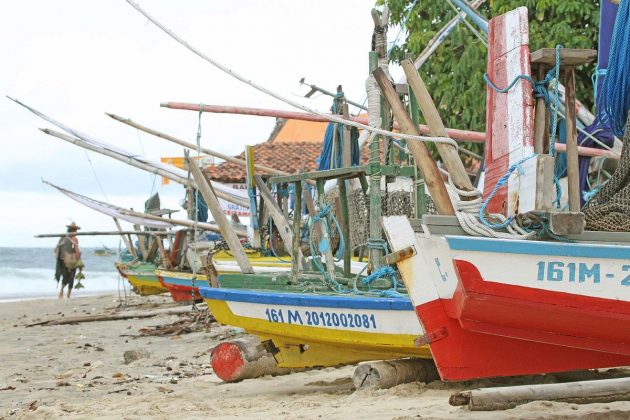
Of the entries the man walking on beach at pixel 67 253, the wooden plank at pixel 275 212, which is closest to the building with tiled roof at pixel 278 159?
the man walking on beach at pixel 67 253

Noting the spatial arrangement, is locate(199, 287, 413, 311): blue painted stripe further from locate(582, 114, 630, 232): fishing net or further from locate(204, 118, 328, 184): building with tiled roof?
locate(204, 118, 328, 184): building with tiled roof

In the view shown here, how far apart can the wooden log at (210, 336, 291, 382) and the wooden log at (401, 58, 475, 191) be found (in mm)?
3395

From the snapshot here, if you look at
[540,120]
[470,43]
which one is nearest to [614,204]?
[540,120]

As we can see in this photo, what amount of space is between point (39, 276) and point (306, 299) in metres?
44.1

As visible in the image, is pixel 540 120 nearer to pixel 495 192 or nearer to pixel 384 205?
pixel 495 192

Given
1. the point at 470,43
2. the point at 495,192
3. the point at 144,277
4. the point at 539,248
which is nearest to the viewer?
the point at 539,248

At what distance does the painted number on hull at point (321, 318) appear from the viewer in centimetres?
703

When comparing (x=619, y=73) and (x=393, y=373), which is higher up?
(x=619, y=73)

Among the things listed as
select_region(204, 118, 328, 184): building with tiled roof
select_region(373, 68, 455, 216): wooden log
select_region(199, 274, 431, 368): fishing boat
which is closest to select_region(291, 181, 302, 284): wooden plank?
select_region(199, 274, 431, 368): fishing boat

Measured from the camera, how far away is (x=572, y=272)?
4555 mm

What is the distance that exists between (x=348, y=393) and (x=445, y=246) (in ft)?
8.65

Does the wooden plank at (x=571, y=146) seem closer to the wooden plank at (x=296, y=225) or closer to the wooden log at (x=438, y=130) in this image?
the wooden log at (x=438, y=130)

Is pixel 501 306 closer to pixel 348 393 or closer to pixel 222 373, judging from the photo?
Result: pixel 348 393

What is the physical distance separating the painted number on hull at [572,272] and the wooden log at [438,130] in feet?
2.52
